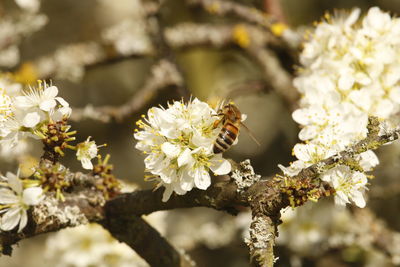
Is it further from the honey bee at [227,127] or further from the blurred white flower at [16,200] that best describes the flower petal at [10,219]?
the honey bee at [227,127]

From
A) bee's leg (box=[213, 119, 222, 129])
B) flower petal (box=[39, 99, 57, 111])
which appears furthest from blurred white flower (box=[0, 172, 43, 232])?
bee's leg (box=[213, 119, 222, 129])

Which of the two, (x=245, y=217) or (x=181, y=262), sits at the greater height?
(x=245, y=217)

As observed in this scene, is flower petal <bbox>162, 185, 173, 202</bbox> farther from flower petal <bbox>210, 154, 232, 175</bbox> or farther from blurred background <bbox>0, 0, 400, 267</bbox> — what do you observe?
blurred background <bbox>0, 0, 400, 267</bbox>

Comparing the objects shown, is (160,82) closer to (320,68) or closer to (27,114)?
(320,68)

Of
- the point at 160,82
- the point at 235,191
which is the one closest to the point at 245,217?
the point at 160,82

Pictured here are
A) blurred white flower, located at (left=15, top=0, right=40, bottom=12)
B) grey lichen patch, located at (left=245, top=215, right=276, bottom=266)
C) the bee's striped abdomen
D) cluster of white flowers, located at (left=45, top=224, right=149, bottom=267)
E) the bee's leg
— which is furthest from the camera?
blurred white flower, located at (left=15, top=0, right=40, bottom=12)

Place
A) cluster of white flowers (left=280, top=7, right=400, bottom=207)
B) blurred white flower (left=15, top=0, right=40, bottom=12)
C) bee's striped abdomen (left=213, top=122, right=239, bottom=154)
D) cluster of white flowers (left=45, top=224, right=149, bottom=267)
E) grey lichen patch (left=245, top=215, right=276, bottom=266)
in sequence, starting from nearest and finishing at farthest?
1. grey lichen patch (left=245, top=215, right=276, bottom=266)
2. bee's striped abdomen (left=213, top=122, right=239, bottom=154)
3. cluster of white flowers (left=280, top=7, right=400, bottom=207)
4. cluster of white flowers (left=45, top=224, right=149, bottom=267)
5. blurred white flower (left=15, top=0, right=40, bottom=12)
